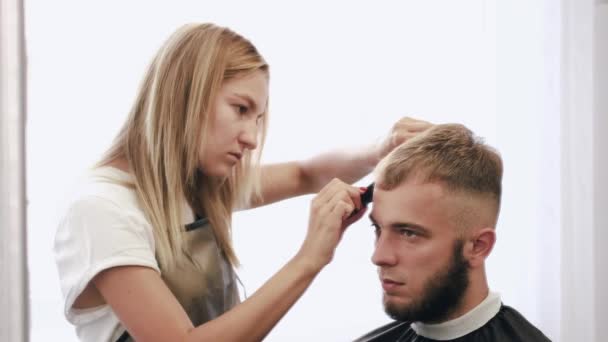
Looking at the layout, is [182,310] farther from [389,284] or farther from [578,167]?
[578,167]

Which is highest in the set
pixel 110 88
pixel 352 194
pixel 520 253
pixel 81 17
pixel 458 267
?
pixel 81 17

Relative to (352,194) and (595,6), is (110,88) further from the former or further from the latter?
(595,6)

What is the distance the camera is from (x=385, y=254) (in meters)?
1.31

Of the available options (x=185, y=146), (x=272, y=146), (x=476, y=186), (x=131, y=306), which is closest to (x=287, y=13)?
(x=272, y=146)

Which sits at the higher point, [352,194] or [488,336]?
[352,194]

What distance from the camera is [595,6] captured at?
174cm

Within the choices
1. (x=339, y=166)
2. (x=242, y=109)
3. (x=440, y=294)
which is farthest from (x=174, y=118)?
(x=440, y=294)

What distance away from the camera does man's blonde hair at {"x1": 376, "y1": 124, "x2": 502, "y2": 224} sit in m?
1.32

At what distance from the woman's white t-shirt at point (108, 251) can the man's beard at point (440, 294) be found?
36cm

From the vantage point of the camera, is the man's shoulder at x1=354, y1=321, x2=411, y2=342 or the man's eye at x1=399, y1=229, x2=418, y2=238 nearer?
the man's eye at x1=399, y1=229, x2=418, y2=238

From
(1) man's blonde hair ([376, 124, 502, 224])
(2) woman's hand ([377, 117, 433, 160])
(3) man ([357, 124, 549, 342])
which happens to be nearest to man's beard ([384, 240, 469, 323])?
(3) man ([357, 124, 549, 342])
